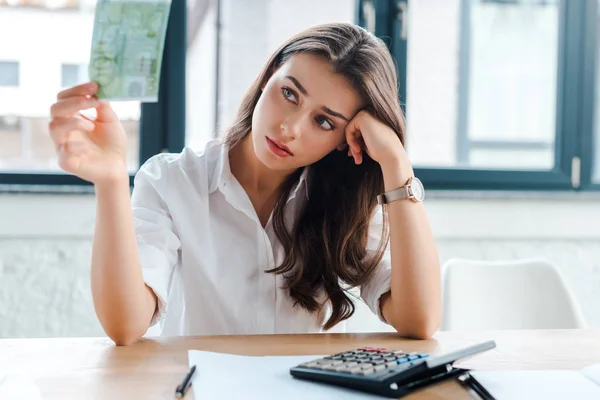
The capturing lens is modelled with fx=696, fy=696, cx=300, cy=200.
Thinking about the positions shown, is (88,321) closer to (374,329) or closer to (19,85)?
(19,85)

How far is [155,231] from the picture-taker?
1.36 metres

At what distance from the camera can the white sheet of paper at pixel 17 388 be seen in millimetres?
851

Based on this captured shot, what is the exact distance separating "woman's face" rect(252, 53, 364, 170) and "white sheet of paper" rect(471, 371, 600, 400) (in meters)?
0.58

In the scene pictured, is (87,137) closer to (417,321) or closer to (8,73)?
(417,321)

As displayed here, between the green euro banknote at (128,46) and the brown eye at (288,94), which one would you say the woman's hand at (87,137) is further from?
the brown eye at (288,94)

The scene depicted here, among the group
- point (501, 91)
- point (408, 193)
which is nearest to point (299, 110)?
point (408, 193)

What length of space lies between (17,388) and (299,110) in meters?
0.73

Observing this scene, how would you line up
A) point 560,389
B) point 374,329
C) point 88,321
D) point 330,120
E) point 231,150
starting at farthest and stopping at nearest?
point 374,329, point 88,321, point 231,150, point 330,120, point 560,389

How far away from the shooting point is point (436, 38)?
2.76m

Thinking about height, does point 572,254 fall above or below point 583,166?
below

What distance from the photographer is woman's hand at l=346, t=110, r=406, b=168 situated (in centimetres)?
141

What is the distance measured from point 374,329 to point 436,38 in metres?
1.17

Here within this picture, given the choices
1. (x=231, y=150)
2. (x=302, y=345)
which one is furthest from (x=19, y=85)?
(x=302, y=345)

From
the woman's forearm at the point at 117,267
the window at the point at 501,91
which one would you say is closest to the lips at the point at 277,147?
the woman's forearm at the point at 117,267
